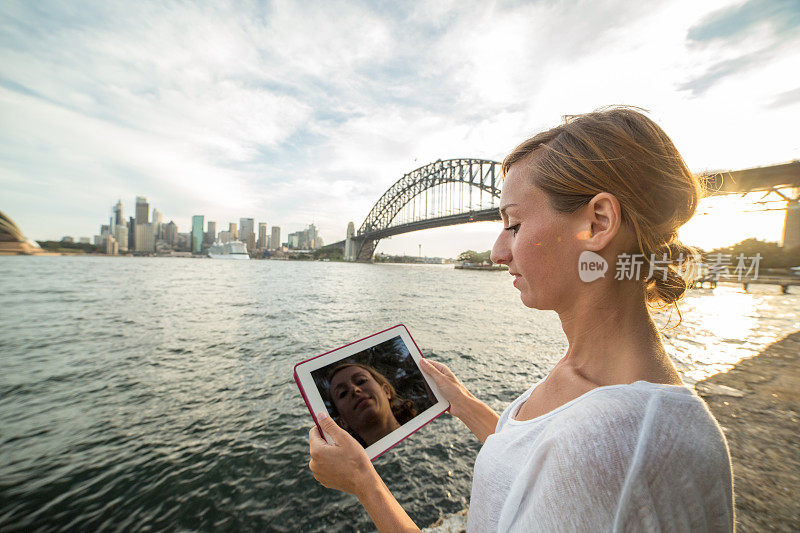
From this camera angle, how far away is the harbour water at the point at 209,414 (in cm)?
310

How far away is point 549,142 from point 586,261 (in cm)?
45

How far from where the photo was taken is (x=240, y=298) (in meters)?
18.0

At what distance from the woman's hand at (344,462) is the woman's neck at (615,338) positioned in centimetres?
88

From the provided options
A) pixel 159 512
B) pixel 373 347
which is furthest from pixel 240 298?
pixel 373 347

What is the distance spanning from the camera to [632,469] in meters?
0.59

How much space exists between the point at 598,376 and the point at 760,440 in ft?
14.7

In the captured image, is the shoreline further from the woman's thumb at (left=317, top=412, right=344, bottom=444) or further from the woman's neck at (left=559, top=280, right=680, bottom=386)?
the woman's neck at (left=559, top=280, right=680, bottom=386)

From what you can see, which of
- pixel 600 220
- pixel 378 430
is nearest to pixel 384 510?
pixel 378 430

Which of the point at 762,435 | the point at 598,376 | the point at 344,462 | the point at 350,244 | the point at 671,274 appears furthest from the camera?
the point at 350,244

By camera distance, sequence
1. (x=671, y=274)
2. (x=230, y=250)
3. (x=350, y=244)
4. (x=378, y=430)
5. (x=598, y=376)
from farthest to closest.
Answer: (x=230, y=250) < (x=350, y=244) < (x=378, y=430) < (x=671, y=274) < (x=598, y=376)

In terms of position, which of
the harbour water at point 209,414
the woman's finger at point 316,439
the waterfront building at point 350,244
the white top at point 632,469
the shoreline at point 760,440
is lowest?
the harbour water at point 209,414

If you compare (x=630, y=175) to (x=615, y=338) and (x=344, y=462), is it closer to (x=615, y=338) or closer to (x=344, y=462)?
(x=615, y=338)

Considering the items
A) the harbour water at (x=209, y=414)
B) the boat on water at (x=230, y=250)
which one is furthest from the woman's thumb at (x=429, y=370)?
the boat on water at (x=230, y=250)

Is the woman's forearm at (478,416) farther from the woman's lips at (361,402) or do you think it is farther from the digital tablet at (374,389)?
the woman's lips at (361,402)
